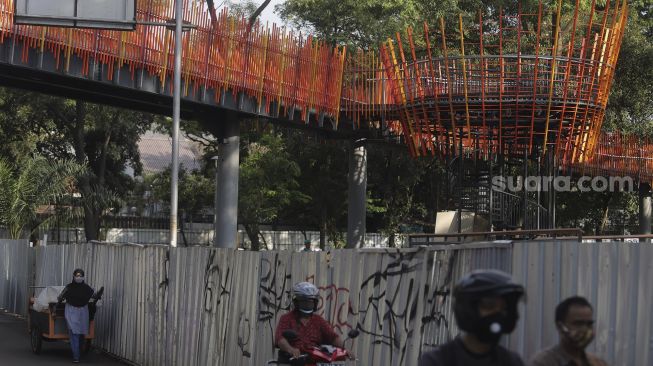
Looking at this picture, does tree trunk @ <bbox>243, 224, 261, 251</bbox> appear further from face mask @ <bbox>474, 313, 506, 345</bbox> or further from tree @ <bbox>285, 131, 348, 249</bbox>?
face mask @ <bbox>474, 313, 506, 345</bbox>

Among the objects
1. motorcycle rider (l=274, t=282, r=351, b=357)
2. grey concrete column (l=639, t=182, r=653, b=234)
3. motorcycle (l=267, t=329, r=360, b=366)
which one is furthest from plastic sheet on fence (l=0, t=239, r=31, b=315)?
grey concrete column (l=639, t=182, r=653, b=234)

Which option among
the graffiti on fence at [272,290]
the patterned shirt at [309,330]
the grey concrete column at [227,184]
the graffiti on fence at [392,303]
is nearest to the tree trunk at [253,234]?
the grey concrete column at [227,184]

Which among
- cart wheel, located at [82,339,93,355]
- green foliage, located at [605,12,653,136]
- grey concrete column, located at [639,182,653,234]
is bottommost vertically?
cart wheel, located at [82,339,93,355]

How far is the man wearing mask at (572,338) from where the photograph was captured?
210 inches

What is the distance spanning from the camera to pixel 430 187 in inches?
2024

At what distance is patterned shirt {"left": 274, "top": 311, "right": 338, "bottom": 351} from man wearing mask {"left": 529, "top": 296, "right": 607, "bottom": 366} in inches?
189

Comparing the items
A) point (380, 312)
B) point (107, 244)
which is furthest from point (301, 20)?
point (380, 312)

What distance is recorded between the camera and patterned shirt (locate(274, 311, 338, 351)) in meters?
9.96

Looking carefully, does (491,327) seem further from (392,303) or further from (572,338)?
(392,303)

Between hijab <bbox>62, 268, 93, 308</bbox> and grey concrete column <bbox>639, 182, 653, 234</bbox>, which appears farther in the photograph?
grey concrete column <bbox>639, 182, 653, 234</bbox>

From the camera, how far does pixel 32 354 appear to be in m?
19.1

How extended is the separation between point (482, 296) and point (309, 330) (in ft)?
17.9

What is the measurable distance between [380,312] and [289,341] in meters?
1.49

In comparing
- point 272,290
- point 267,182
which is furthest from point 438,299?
point 267,182
